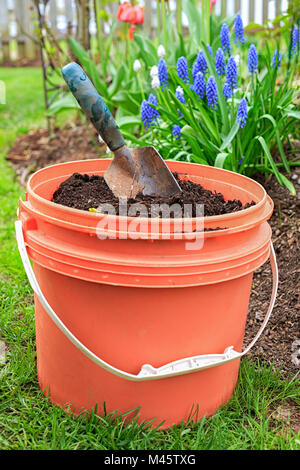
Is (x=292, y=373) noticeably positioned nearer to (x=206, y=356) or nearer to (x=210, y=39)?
(x=206, y=356)

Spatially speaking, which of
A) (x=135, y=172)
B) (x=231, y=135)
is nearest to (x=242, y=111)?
(x=231, y=135)

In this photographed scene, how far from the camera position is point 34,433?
1.33 metres

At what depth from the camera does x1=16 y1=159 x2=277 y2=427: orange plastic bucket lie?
1.15 metres

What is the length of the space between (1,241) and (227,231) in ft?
5.35

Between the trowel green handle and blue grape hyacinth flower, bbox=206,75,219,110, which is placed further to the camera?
blue grape hyacinth flower, bbox=206,75,219,110

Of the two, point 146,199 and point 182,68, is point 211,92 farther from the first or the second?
point 146,199

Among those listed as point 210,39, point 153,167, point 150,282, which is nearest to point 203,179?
point 153,167

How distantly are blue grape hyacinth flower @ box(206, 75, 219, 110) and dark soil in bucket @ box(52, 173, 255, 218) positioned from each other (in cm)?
51

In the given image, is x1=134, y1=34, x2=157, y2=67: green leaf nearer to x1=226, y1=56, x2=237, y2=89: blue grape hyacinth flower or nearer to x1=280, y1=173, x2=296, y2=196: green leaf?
x1=226, y1=56, x2=237, y2=89: blue grape hyacinth flower

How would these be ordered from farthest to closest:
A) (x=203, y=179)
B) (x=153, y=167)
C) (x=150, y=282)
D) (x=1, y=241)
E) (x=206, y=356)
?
1. (x=1, y=241)
2. (x=203, y=179)
3. (x=153, y=167)
4. (x=206, y=356)
5. (x=150, y=282)

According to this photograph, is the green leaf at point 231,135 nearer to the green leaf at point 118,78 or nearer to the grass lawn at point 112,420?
the grass lawn at point 112,420

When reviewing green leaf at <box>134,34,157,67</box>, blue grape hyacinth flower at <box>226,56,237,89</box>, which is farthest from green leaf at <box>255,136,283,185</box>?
green leaf at <box>134,34,157,67</box>

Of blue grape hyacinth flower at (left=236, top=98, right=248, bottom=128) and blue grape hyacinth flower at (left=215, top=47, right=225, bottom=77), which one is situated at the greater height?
blue grape hyacinth flower at (left=215, top=47, right=225, bottom=77)

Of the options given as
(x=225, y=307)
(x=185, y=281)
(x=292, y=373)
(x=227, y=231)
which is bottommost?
(x=292, y=373)
